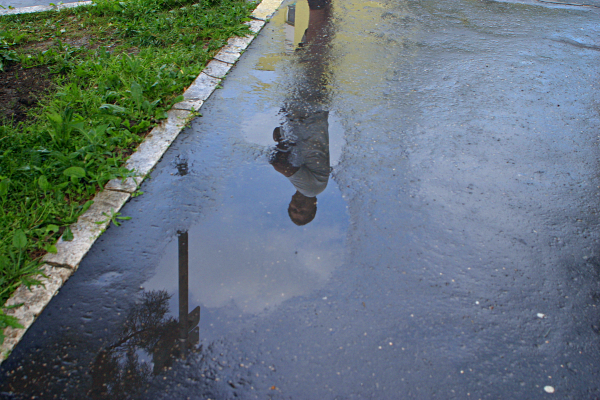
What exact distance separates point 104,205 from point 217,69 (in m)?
2.49

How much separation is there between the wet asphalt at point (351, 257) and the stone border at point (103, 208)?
68mm

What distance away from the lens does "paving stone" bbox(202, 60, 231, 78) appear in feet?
15.5

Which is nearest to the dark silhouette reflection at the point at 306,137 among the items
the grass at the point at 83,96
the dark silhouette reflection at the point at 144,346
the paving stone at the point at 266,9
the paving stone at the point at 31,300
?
the dark silhouette reflection at the point at 144,346

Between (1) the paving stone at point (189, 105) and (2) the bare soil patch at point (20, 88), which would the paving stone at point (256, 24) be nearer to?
(1) the paving stone at point (189, 105)

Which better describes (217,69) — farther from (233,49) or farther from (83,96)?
(83,96)

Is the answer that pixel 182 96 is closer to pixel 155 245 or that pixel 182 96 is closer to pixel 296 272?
pixel 155 245

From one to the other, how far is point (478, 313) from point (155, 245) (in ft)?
6.91

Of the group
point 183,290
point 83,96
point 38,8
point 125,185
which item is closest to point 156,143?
point 125,185

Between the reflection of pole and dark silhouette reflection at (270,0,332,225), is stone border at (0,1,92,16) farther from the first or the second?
the reflection of pole

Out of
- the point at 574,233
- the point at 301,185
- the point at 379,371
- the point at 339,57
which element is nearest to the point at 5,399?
the point at 379,371

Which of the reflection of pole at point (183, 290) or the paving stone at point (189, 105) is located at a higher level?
the paving stone at point (189, 105)

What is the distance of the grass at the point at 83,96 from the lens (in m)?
2.84

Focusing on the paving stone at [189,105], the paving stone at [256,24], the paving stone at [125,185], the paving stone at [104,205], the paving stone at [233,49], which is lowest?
the paving stone at [104,205]

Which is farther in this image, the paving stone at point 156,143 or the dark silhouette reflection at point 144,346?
the paving stone at point 156,143
